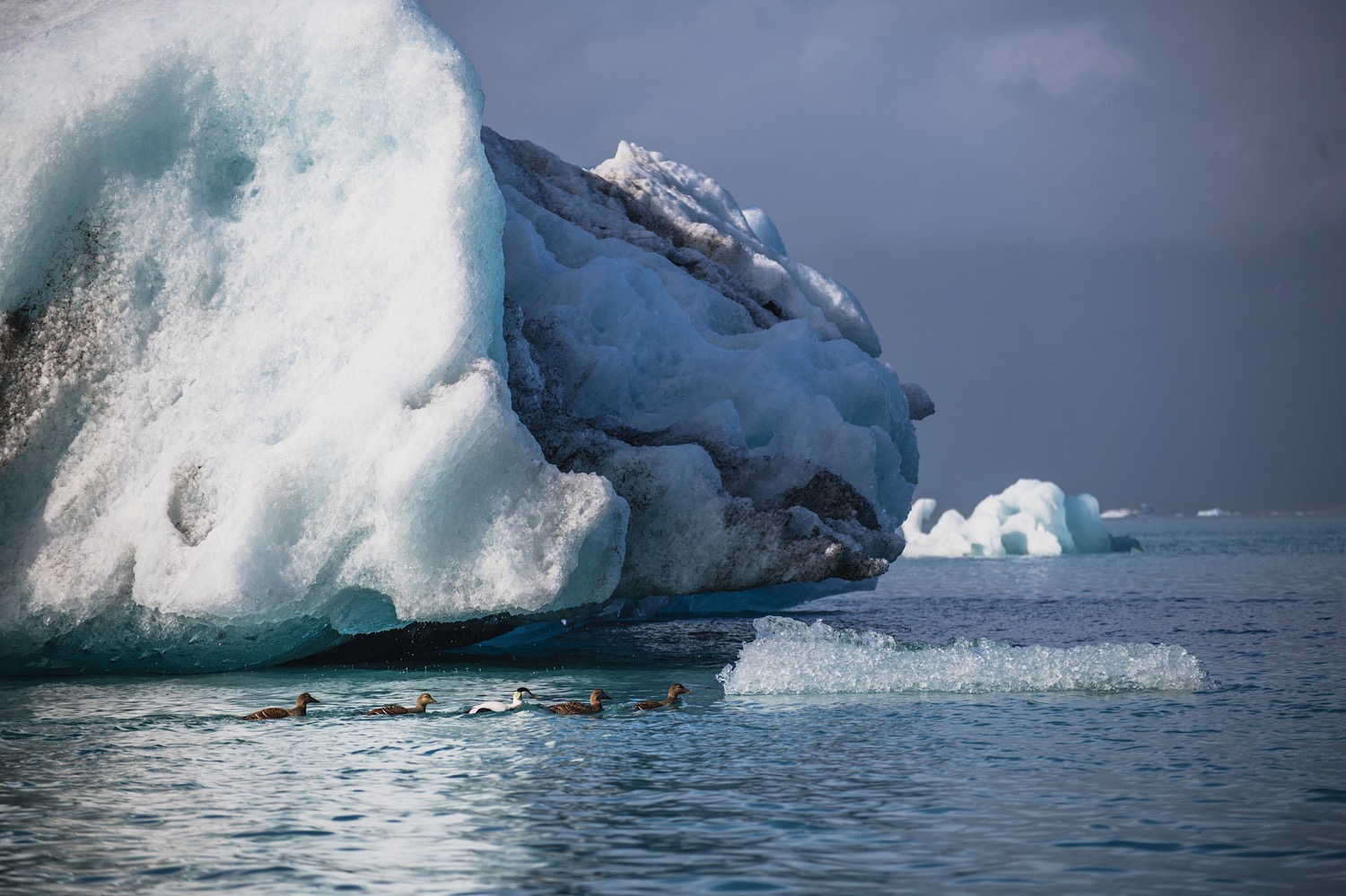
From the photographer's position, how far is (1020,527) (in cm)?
6781

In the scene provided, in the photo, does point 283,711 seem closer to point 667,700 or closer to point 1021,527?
point 667,700

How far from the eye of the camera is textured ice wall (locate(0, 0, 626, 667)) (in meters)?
15.1

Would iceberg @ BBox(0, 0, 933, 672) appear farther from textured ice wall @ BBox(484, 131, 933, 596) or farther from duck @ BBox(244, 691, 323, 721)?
duck @ BBox(244, 691, 323, 721)

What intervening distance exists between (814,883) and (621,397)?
14685 millimetres

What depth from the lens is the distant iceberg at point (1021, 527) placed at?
6644 cm

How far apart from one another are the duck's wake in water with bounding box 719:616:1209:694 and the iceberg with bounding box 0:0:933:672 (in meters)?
2.33

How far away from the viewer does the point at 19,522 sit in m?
16.6

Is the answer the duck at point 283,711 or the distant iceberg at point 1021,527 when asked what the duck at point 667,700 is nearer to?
the duck at point 283,711

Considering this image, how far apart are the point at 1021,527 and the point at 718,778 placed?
6001 cm

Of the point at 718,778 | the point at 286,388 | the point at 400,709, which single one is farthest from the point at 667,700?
the point at 286,388

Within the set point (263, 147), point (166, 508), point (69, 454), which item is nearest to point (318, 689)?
point (166, 508)

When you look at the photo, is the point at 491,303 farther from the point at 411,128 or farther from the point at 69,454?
the point at 69,454

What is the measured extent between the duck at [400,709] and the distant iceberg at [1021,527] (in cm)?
5413

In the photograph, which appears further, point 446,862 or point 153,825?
point 153,825
